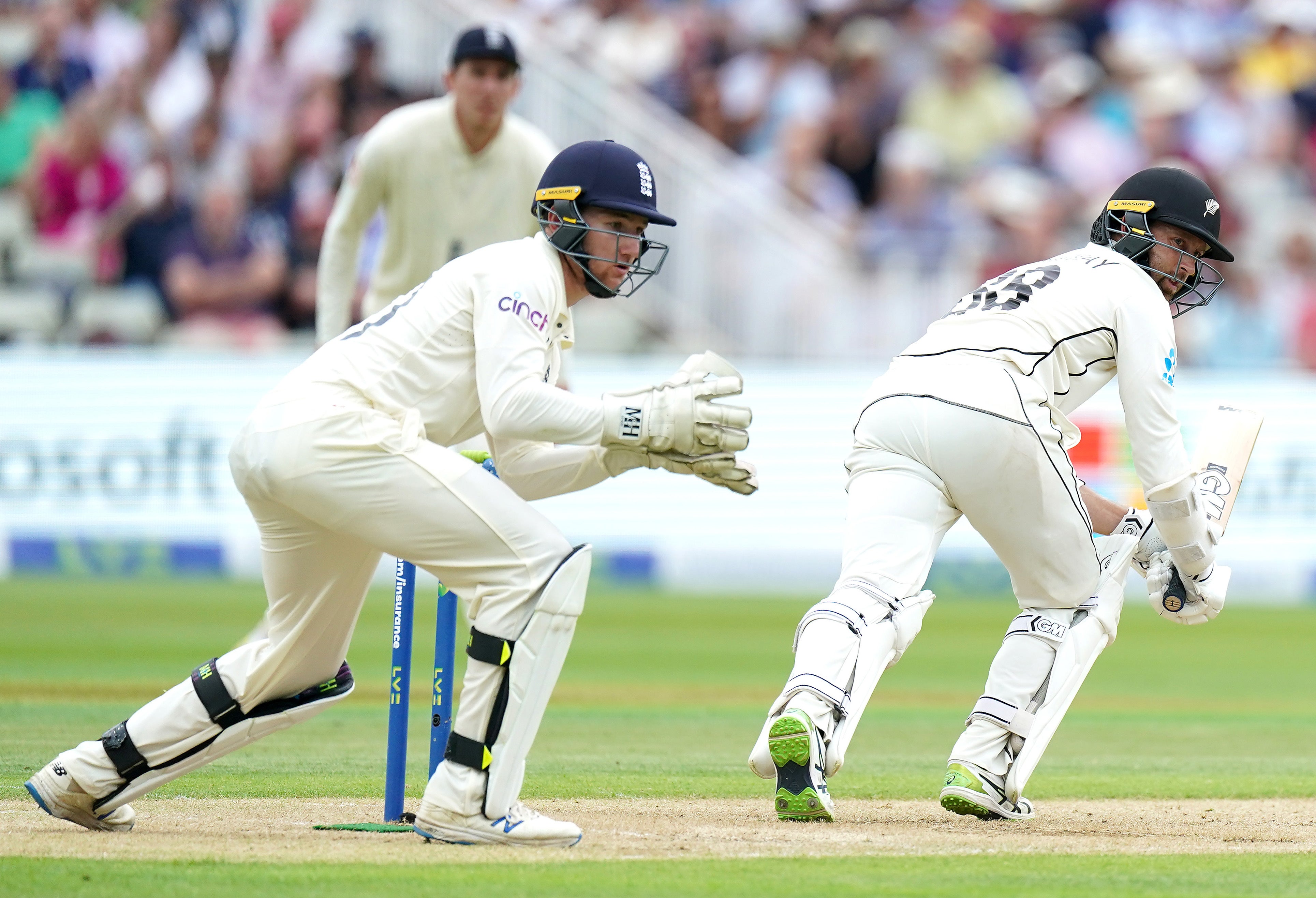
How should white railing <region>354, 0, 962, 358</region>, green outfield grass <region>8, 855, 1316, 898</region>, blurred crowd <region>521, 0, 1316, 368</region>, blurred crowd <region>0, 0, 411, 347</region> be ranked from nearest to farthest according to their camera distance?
green outfield grass <region>8, 855, 1316, 898</region>, white railing <region>354, 0, 962, 358</region>, blurred crowd <region>0, 0, 411, 347</region>, blurred crowd <region>521, 0, 1316, 368</region>

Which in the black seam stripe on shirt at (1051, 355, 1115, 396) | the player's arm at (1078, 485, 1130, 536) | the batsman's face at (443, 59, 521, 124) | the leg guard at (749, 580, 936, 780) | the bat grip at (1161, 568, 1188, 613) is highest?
the batsman's face at (443, 59, 521, 124)

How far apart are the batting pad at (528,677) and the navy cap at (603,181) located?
100 cm

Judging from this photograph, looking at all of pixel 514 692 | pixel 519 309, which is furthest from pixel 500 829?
pixel 519 309

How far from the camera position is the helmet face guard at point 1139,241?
18.6 ft

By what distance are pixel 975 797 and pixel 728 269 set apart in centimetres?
1075

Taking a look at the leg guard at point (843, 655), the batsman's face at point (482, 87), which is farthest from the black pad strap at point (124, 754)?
the batsman's face at point (482, 87)

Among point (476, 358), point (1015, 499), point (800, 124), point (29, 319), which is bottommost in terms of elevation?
point (29, 319)

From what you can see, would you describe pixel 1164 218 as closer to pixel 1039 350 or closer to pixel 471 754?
pixel 1039 350

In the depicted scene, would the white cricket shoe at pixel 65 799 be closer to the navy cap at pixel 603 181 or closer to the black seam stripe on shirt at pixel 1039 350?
the navy cap at pixel 603 181

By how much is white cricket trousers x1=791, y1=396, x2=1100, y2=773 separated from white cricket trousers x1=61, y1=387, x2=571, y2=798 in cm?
101

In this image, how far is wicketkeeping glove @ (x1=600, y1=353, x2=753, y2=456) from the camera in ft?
15.1

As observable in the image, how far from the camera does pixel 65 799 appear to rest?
4.79 m

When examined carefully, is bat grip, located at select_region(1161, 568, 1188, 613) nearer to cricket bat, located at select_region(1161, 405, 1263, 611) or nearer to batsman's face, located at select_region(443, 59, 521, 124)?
cricket bat, located at select_region(1161, 405, 1263, 611)

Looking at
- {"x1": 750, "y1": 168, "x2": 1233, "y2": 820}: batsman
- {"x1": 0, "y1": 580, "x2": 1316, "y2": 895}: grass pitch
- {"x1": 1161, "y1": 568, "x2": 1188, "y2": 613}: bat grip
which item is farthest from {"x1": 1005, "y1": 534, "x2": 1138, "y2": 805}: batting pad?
{"x1": 0, "y1": 580, "x2": 1316, "y2": 895}: grass pitch
